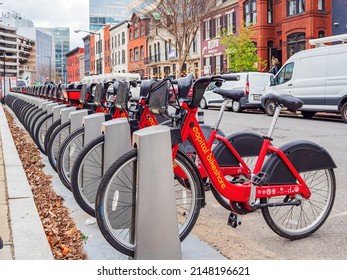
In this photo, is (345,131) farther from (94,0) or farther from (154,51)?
(94,0)

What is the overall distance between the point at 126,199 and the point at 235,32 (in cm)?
3403

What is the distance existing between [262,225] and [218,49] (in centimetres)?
3515

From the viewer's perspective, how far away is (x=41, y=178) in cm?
680

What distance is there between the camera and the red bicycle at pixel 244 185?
11.9 ft

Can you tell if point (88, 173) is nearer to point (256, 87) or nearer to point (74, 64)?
point (256, 87)

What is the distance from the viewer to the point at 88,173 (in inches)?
188

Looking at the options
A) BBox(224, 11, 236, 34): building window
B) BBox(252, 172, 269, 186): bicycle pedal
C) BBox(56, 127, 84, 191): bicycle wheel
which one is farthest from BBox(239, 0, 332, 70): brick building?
BBox(252, 172, 269, 186): bicycle pedal

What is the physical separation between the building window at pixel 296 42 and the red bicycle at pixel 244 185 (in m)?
27.1

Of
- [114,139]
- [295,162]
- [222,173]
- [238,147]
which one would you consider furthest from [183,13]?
[222,173]

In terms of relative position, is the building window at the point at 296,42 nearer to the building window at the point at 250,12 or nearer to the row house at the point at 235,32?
the row house at the point at 235,32

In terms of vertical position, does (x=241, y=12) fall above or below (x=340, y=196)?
above
